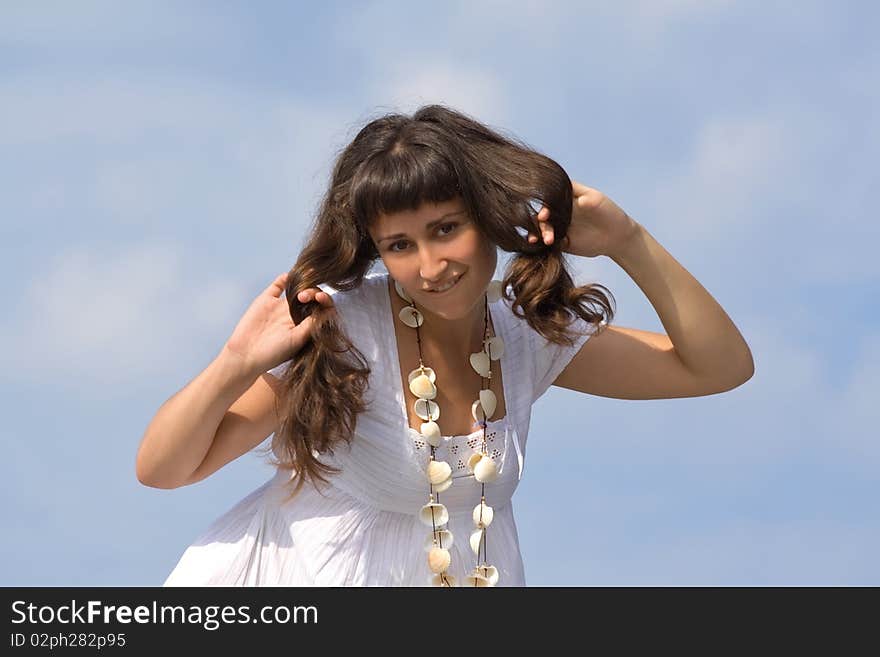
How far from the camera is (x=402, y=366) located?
11.3ft

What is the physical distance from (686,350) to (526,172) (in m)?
0.75

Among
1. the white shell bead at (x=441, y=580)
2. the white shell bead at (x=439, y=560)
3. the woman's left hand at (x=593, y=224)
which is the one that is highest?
the woman's left hand at (x=593, y=224)

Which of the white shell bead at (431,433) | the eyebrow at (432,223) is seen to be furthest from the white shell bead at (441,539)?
the eyebrow at (432,223)

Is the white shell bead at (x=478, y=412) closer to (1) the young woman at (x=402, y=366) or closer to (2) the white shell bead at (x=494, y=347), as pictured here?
(1) the young woman at (x=402, y=366)

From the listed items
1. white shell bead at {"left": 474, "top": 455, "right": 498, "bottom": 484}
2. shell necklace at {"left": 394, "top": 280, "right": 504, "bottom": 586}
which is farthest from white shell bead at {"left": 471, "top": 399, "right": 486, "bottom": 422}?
white shell bead at {"left": 474, "top": 455, "right": 498, "bottom": 484}

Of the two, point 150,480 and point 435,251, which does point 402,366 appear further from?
point 150,480

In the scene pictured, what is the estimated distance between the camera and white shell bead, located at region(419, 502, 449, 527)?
11.2 feet

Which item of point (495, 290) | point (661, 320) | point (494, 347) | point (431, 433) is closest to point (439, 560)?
point (431, 433)

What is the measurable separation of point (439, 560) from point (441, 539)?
63 mm

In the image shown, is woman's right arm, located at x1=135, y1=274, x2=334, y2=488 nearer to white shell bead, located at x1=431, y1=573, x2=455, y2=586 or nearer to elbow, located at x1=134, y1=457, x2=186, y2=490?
elbow, located at x1=134, y1=457, x2=186, y2=490

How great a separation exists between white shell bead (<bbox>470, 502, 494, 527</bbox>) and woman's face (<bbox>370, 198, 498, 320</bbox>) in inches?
20.4

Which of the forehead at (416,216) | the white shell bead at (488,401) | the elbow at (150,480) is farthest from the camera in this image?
Answer: the white shell bead at (488,401)

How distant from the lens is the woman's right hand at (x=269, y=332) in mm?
3227
